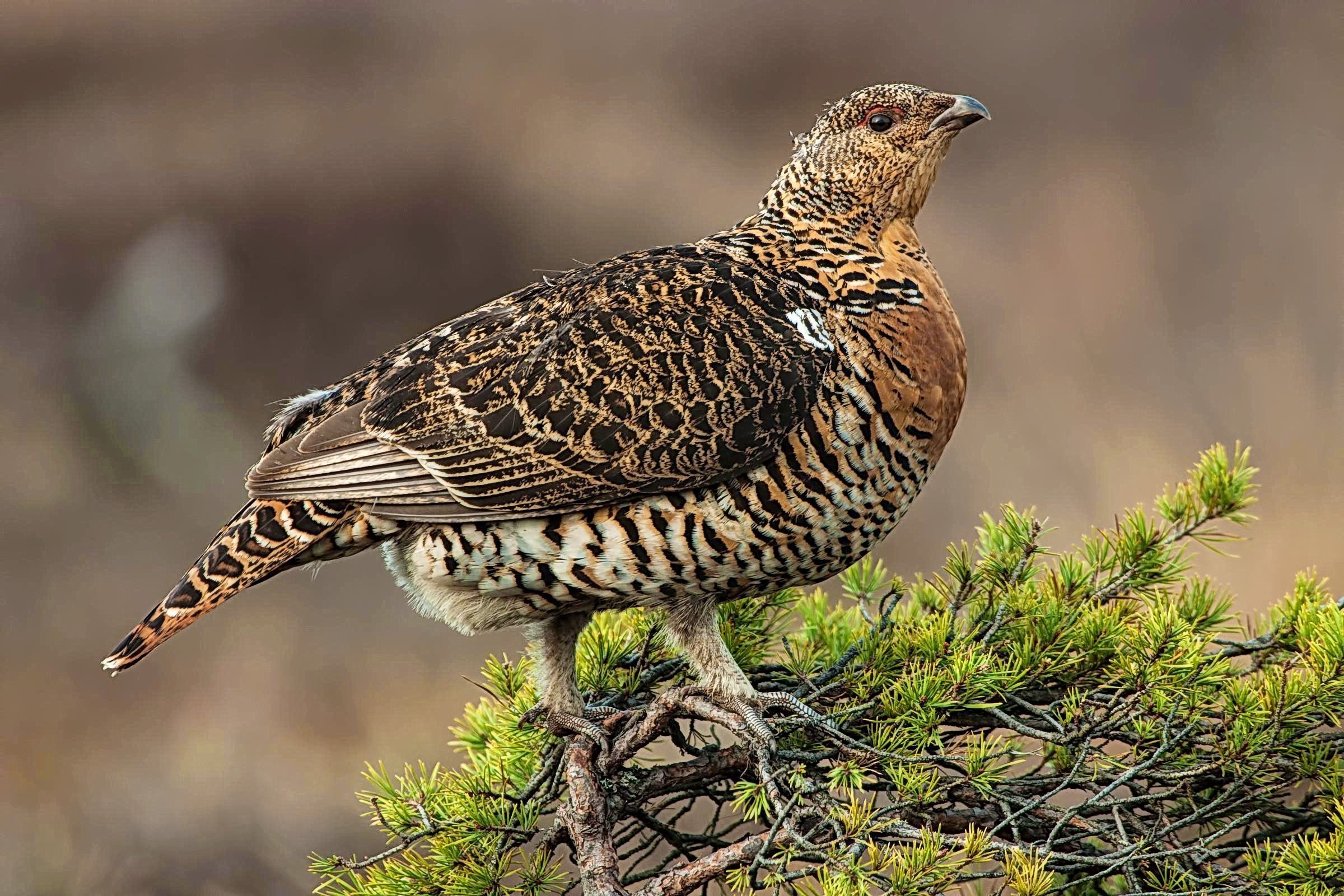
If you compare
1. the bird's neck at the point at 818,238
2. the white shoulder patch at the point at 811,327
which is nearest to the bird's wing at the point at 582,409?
the white shoulder patch at the point at 811,327

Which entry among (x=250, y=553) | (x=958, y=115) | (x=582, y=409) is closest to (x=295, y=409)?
(x=250, y=553)

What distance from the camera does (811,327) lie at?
296 centimetres

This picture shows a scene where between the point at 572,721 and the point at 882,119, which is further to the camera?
the point at 882,119

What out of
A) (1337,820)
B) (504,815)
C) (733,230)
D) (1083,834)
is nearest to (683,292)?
(733,230)

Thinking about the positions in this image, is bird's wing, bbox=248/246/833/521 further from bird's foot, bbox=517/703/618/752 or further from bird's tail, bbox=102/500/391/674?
bird's foot, bbox=517/703/618/752

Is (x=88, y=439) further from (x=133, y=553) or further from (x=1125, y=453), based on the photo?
(x=1125, y=453)

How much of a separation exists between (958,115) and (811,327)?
0.74 meters

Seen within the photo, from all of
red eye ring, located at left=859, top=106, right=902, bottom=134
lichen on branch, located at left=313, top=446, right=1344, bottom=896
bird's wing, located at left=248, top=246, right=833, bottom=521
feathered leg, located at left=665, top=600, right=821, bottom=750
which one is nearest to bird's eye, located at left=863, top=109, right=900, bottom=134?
red eye ring, located at left=859, top=106, right=902, bottom=134

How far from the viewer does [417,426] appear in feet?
9.55

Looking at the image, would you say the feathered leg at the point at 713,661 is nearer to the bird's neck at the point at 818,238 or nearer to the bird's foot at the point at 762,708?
the bird's foot at the point at 762,708

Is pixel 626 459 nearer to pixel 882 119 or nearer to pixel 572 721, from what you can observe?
pixel 572 721

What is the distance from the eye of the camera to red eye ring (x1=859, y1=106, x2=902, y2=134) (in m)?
3.25

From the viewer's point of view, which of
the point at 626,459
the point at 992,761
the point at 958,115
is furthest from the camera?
the point at 958,115

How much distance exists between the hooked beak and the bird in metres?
0.40
